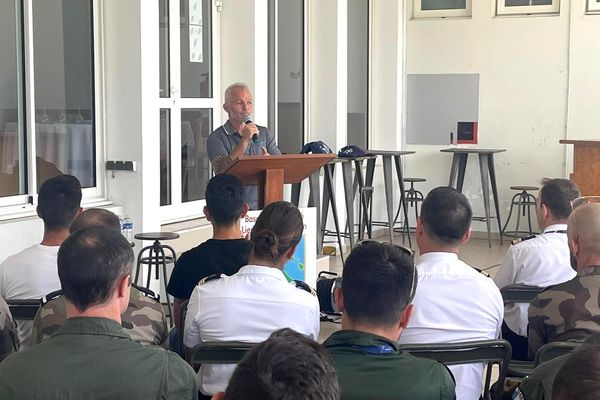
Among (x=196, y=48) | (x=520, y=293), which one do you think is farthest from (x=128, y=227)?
(x=520, y=293)

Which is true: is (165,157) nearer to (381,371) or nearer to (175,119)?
(175,119)

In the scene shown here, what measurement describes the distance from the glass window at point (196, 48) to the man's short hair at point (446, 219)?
459 cm

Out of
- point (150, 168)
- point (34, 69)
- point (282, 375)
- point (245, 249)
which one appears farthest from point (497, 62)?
point (282, 375)

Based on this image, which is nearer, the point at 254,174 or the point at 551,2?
the point at 254,174

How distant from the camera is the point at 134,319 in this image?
9.88 ft

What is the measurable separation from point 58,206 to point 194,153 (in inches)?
160

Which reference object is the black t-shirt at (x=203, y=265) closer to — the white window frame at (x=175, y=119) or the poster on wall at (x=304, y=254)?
the poster on wall at (x=304, y=254)

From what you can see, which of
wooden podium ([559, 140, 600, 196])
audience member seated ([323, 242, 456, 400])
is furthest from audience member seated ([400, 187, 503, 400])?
wooden podium ([559, 140, 600, 196])

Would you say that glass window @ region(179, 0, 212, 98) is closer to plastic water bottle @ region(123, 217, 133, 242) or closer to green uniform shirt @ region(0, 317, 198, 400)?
plastic water bottle @ region(123, 217, 133, 242)

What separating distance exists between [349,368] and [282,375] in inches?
39.3

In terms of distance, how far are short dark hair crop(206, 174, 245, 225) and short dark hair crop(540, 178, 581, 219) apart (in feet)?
4.67

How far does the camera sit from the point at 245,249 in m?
3.74

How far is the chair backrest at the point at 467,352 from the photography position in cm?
270

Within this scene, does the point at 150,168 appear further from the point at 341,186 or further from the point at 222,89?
the point at 341,186
